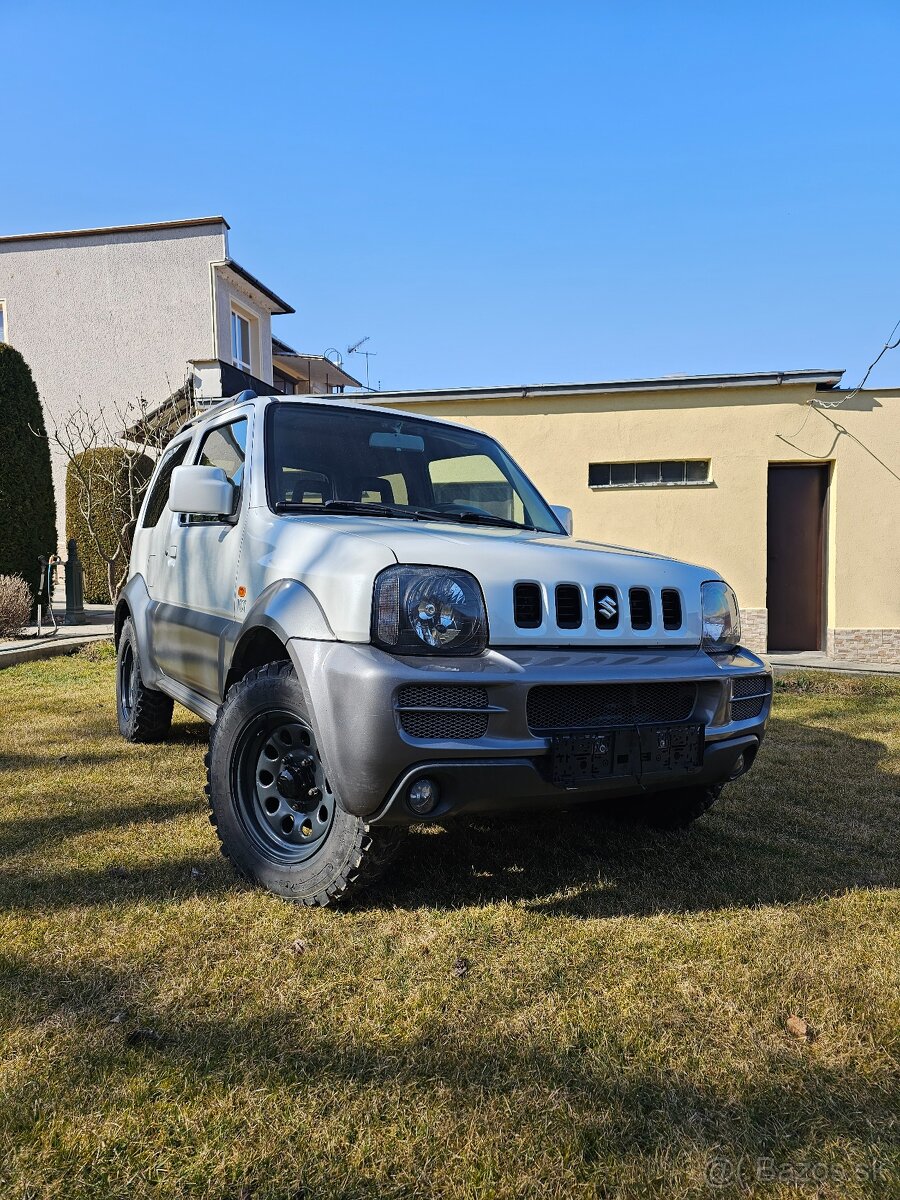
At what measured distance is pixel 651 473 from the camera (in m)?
11.1

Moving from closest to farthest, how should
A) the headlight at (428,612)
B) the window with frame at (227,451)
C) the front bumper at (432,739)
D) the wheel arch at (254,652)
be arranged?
1. the front bumper at (432,739)
2. the headlight at (428,612)
3. the wheel arch at (254,652)
4. the window with frame at (227,451)

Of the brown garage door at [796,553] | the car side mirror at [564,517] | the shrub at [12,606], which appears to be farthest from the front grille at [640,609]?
the shrub at [12,606]

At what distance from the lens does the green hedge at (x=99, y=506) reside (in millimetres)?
13850

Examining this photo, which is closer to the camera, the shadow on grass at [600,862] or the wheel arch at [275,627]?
the wheel arch at [275,627]

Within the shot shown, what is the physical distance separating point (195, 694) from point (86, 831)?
29.4 inches

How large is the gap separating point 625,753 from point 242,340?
19644 millimetres

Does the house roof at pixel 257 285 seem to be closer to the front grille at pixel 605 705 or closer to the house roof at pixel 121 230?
the house roof at pixel 121 230

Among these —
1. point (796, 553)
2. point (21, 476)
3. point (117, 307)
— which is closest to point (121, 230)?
point (117, 307)

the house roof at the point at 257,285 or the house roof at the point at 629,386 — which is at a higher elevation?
the house roof at the point at 257,285

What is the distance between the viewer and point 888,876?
3.19 meters

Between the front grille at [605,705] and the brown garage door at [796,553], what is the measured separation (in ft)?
29.0

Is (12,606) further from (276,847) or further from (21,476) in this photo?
(276,847)

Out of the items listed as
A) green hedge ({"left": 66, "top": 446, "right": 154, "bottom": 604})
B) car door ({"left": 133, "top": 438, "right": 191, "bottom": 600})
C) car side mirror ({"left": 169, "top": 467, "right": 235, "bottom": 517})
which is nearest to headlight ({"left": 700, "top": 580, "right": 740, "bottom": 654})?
car side mirror ({"left": 169, "top": 467, "right": 235, "bottom": 517})

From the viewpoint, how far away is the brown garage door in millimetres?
10922
